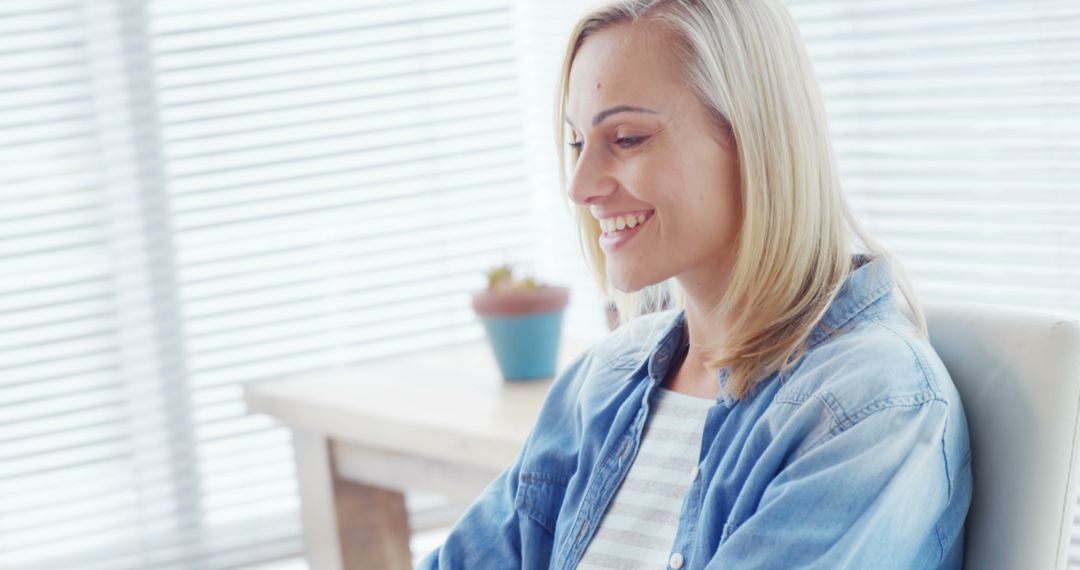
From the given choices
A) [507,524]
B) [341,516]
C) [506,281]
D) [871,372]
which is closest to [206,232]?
[341,516]

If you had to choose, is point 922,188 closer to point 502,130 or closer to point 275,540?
point 502,130

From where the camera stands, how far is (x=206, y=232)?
2674 mm

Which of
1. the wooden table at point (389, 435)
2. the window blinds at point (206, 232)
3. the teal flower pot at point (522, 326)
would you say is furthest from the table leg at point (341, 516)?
the window blinds at point (206, 232)

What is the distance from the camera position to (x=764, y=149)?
45.6 inches

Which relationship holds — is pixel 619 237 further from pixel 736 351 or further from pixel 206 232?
pixel 206 232

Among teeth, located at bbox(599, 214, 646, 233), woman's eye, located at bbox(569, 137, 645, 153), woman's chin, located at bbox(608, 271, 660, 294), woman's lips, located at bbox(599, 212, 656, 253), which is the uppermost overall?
woman's eye, located at bbox(569, 137, 645, 153)

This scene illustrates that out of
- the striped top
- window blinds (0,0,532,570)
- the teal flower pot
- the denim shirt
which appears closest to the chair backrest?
the denim shirt

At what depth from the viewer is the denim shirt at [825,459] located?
990 mm

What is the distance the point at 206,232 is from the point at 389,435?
97 centimetres

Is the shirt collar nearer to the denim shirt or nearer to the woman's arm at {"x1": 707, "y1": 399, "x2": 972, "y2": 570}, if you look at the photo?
the denim shirt

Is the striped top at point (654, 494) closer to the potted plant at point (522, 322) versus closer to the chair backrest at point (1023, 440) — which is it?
the chair backrest at point (1023, 440)

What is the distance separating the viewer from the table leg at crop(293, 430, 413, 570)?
2.14 m

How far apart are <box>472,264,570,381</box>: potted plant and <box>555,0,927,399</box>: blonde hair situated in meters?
0.82

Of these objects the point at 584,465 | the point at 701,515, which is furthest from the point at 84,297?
the point at 701,515
